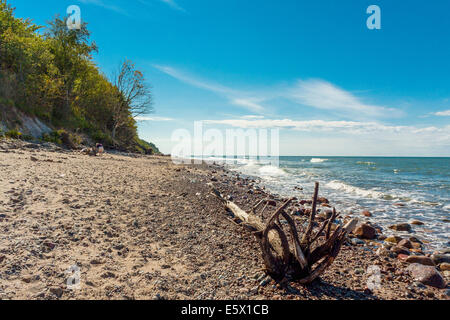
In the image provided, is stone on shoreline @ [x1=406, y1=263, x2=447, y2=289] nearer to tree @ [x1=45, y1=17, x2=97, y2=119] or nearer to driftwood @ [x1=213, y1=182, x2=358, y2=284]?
driftwood @ [x1=213, y1=182, x2=358, y2=284]

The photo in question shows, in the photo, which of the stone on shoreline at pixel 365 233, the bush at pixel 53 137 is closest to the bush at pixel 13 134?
the bush at pixel 53 137

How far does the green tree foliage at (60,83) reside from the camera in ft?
63.1

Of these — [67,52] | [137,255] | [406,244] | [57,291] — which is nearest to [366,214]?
[406,244]

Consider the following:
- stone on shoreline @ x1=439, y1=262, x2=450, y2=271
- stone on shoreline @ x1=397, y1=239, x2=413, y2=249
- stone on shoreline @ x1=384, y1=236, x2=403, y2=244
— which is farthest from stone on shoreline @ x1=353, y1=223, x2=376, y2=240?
stone on shoreline @ x1=439, y1=262, x2=450, y2=271

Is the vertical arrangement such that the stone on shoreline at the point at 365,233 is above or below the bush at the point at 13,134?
below

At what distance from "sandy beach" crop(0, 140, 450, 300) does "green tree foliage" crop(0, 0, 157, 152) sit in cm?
1634

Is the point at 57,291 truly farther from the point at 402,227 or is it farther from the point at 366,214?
the point at 366,214

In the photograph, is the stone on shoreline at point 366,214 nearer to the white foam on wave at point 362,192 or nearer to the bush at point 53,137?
the white foam on wave at point 362,192

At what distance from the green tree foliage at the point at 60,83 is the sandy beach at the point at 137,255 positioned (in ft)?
53.6

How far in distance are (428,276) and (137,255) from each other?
547 centimetres

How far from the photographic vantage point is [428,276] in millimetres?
4496
